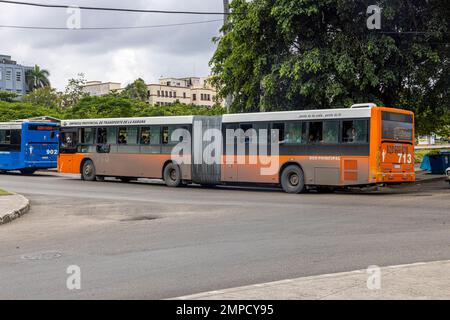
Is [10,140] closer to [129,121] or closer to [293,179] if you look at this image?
[129,121]

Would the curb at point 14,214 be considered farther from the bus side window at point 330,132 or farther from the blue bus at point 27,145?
the blue bus at point 27,145

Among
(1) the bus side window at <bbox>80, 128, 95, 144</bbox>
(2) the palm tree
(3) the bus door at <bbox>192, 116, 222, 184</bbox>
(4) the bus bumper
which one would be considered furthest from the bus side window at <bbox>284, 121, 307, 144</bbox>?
(2) the palm tree

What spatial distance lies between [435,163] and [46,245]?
26.2 metres

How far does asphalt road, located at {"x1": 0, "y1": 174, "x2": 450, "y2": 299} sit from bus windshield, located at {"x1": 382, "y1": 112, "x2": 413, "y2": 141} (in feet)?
8.57

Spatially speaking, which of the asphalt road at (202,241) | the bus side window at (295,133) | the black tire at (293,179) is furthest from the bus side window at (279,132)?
the asphalt road at (202,241)

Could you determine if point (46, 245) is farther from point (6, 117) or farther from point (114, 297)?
point (6, 117)

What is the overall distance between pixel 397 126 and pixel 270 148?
4.74m

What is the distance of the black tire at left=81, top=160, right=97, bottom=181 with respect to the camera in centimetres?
3081

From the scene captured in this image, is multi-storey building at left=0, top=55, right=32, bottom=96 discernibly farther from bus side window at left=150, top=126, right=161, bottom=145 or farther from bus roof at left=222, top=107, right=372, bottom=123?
bus roof at left=222, top=107, right=372, bottom=123

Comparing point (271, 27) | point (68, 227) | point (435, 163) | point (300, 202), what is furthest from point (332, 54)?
point (68, 227)

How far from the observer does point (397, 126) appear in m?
22.0

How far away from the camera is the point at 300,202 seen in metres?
19.2

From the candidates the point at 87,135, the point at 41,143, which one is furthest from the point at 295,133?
the point at 41,143

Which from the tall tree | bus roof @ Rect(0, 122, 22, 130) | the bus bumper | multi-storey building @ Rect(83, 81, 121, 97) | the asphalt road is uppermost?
multi-storey building @ Rect(83, 81, 121, 97)
